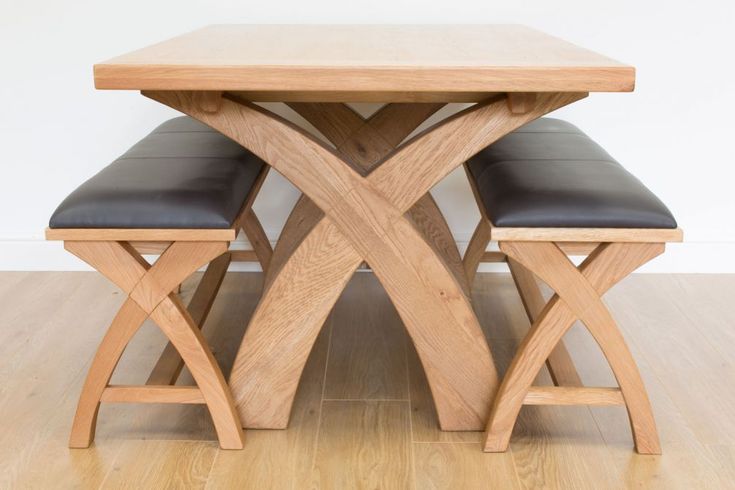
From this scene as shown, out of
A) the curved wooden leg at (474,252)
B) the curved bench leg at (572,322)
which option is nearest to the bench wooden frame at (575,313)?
the curved bench leg at (572,322)

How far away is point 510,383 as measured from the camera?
2133 mm

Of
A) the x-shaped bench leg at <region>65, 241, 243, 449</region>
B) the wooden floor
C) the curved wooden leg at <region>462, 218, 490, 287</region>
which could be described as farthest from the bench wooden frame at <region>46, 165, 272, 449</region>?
the curved wooden leg at <region>462, 218, 490, 287</region>

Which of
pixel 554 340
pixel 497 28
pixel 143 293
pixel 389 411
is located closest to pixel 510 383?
pixel 554 340

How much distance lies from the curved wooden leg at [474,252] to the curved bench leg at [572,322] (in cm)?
82

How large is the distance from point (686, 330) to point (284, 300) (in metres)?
1.38

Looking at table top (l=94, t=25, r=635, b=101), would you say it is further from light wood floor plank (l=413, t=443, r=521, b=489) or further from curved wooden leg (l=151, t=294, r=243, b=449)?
light wood floor plank (l=413, t=443, r=521, b=489)

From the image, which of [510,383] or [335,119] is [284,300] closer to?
[510,383]

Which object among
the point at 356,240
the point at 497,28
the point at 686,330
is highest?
the point at 497,28

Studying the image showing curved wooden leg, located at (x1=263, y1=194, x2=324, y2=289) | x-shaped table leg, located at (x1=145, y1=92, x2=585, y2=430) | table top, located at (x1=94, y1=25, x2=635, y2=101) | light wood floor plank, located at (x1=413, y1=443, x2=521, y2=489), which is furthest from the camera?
curved wooden leg, located at (x1=263, y1=194, x2=324, y2=289)

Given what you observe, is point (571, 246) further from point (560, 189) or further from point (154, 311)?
point (154, 311)

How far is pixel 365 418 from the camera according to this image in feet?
7.63

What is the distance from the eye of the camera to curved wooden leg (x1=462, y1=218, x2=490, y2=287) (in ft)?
9.69

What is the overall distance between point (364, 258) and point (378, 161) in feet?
0.72

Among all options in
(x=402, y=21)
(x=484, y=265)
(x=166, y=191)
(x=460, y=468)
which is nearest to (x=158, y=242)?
(x=166, y=191)
